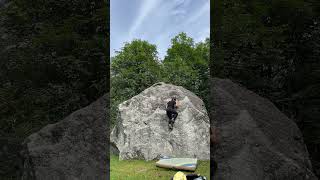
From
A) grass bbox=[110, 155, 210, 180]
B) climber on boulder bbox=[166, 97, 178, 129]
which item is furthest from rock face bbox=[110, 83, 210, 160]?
grass bbox=[110, 155, 210, 180]

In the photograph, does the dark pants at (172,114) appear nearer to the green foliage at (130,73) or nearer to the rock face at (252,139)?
the green foliage at (130,73)

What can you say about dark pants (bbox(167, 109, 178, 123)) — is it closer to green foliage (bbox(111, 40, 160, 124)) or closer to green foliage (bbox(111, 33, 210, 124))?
green foliage (bbox(111, 33, 210, 124))

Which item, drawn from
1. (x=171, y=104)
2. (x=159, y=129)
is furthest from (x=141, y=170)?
(x=171, y=104)

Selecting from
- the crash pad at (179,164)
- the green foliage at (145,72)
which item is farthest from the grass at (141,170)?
the green foliage at (145,72)

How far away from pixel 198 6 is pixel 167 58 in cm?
377

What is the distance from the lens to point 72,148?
3.41 m

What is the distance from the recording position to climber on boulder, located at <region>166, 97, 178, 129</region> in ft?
24.2

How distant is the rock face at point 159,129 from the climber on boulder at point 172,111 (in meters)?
0.10

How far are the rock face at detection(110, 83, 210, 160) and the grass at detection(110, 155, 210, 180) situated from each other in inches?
10.0

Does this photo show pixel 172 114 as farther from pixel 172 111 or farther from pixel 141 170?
pixel 141 170

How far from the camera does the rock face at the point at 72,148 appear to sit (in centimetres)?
322

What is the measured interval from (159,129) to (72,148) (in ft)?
13.7

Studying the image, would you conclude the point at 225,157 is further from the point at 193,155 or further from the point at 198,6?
the point at 198,6

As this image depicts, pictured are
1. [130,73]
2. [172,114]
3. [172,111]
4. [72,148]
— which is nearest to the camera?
[72,148]
